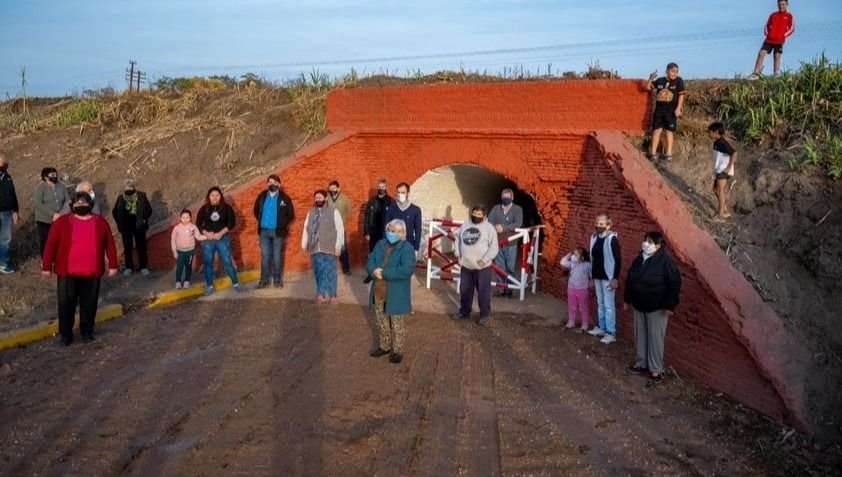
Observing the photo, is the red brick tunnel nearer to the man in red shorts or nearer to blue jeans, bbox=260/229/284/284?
blue jeans, bbox=260/229/284/284

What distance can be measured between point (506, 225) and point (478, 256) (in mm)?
1924

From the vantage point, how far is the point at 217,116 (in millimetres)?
16047

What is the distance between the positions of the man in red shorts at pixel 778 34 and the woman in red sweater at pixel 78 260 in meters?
9.72

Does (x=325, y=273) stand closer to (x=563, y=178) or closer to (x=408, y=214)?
(x=408, y=214)

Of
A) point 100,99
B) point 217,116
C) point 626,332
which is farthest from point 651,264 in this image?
point 100,99

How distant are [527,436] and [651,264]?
229 centimetres

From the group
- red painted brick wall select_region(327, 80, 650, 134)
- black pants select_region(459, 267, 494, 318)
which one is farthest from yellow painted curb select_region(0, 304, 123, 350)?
red painted brick wall select_region(327, 80, 650, 134)

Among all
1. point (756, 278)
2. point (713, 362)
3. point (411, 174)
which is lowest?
point (713, 362)

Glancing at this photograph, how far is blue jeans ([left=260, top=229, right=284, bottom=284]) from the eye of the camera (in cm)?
1042

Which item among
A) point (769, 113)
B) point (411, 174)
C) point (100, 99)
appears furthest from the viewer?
point (100, 99)

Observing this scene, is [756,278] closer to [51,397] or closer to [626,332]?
[626,332]

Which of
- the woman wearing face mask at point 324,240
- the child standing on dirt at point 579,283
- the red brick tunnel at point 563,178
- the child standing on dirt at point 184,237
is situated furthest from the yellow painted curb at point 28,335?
the child standing on dirt at point 579,283

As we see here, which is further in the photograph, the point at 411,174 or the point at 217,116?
the point at 217,116

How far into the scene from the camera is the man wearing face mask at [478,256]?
342 inches
